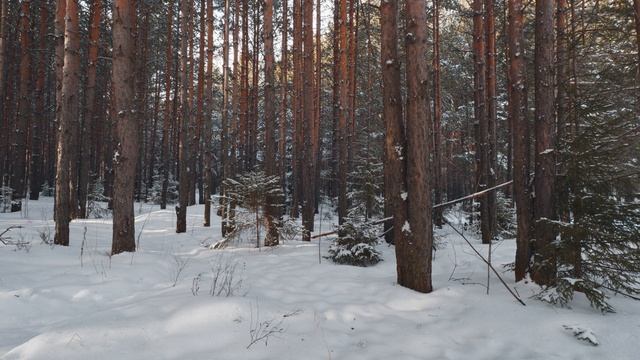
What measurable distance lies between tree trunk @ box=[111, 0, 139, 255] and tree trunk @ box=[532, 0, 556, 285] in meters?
6.30

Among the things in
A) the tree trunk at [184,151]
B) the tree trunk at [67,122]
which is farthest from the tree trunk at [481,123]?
the tree trunk at [67,122]

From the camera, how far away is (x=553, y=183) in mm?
4332

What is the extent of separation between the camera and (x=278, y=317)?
3553 millimetres

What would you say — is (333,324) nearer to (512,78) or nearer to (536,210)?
(536,210)

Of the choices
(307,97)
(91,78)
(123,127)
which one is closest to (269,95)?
(307,97)

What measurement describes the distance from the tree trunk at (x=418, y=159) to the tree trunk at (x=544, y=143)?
1241mm

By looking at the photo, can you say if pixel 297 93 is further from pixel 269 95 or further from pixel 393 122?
pixel 393 122

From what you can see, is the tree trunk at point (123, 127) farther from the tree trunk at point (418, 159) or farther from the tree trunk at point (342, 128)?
the tree trunk at point (418, 159)

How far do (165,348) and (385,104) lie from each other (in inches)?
148

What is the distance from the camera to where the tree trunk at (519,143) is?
15.1 ft

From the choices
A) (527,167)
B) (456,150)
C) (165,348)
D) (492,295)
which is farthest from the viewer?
(456,150)

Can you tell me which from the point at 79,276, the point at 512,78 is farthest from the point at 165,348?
the point at 512,78

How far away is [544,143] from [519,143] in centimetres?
44

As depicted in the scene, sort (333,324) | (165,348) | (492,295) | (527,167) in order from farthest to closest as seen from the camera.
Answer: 1. (527,167)
2. (492,295)
3. (333,324)
4. (165,348)
